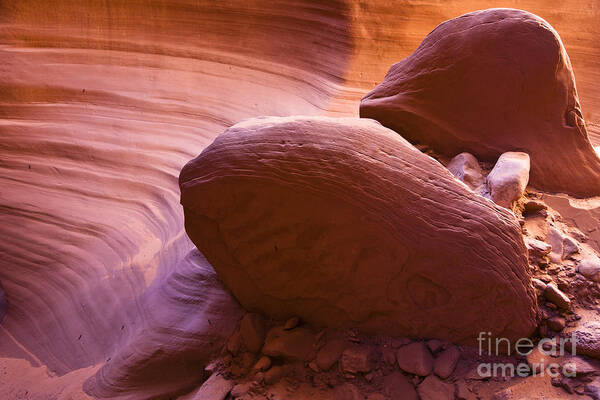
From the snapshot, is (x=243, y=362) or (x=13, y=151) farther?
(x=13, y=151)

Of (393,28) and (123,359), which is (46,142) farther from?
(393,28)

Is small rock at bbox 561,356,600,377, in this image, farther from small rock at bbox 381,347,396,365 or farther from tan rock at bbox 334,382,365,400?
tan rock at bbox 334,382,365,400

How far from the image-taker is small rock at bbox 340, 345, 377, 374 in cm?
151

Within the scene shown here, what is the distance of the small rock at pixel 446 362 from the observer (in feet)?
4.75

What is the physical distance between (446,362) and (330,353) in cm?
40

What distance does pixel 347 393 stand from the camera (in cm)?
147

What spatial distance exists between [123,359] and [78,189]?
133 cm

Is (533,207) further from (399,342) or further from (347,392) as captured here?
(347,392)

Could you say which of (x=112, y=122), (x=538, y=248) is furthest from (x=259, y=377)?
(x=112, y=122)

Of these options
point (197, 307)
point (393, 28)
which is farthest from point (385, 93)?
point (393, 28)

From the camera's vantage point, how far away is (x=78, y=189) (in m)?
2.72

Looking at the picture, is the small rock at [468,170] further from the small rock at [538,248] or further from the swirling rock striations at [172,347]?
the swirling rock striations at [172,347]
